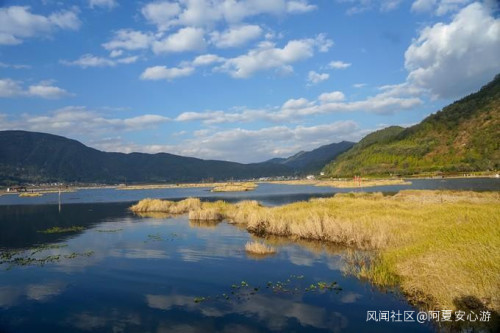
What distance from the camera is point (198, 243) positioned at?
34.3 metres

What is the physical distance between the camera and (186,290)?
20281 millimetres

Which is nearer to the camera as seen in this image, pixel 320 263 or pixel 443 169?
pixel 320 263

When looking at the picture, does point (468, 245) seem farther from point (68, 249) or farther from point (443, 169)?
point (443, 169)

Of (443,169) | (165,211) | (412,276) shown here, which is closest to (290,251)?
(412,276)

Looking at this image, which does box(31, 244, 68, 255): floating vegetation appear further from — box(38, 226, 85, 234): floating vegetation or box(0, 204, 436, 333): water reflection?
box(38, 226, 85, 234): floating vegetation

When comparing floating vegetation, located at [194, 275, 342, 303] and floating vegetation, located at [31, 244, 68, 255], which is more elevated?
floating vegetation, located at [31, 244, 68, 255]

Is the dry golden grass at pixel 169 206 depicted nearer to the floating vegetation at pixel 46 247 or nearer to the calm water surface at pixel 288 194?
the calm water surface at pixel 288 194

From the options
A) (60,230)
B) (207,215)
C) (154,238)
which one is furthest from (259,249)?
(60,230)

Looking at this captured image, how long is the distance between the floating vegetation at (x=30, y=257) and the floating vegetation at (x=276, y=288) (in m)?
16.5

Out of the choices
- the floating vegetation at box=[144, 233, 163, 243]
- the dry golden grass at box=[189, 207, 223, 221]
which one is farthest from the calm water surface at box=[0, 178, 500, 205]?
the floating vegetation at box=[144, 233, 163, 243]

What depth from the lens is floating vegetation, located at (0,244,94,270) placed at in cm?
2817

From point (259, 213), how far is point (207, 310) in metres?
24.1

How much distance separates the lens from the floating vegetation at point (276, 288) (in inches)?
742

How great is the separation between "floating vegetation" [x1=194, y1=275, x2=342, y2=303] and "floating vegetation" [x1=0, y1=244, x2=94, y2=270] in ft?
54.2
